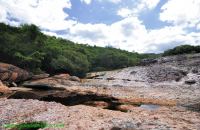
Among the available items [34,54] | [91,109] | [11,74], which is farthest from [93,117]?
[34,54]

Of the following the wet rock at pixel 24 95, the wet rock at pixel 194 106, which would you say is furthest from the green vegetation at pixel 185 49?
the wet rock at pixel 24 95

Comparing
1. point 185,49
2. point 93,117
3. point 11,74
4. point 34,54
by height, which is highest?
point 185,49

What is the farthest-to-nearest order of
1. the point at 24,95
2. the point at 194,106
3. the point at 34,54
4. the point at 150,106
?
the point at 34,54 → the point at 24,95 → the point at 150,106 → the point at 194,106

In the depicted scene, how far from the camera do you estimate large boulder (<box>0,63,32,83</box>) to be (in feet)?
126

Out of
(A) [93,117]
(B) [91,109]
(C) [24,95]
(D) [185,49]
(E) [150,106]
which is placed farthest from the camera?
(D) [185,49]

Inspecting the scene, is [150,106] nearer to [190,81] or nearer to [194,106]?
[194,106]

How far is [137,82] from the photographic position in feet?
154

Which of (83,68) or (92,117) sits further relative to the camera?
(83,68)

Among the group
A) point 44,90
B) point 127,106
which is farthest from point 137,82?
point 127,106

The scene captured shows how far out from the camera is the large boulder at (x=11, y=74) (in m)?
38.4

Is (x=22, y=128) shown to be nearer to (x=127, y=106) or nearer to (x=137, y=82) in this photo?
(x=127, y=106)

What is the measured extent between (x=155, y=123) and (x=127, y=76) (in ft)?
122

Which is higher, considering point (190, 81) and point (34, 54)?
point (34, 54)

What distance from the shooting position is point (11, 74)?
3953 centimetres
